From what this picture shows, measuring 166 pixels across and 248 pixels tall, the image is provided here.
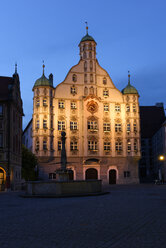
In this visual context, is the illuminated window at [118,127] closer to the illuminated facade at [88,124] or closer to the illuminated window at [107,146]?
the illuminated facade at [88,124]

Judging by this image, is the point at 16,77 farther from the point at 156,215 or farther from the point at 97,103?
the point at 156,215

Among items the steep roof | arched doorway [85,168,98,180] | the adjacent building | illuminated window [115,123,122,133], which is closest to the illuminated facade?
arched doorway [85,168,98,180]

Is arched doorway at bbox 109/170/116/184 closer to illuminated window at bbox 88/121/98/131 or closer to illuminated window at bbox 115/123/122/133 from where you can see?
illuminated window at bbox 115/123/122/133

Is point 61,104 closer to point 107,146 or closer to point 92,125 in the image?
point 92,125

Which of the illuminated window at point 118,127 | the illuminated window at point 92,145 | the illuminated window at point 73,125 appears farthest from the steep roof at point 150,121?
the illuminated window at point 73,125

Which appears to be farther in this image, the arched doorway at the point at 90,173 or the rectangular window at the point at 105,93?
the rectangular window at the point at 105,93

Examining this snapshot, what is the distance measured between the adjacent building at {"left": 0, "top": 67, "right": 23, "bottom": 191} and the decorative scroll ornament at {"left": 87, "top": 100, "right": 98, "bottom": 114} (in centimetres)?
1692

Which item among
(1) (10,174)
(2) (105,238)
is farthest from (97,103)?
(2) (105,238)

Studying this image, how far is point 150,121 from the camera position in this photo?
81.3 metres

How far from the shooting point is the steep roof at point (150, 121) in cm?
8100

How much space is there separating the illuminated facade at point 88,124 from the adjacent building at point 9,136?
38.1ft

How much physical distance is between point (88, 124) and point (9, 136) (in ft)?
68.1

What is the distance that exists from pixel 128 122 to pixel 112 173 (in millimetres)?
9786

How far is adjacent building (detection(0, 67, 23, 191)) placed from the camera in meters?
35.6
